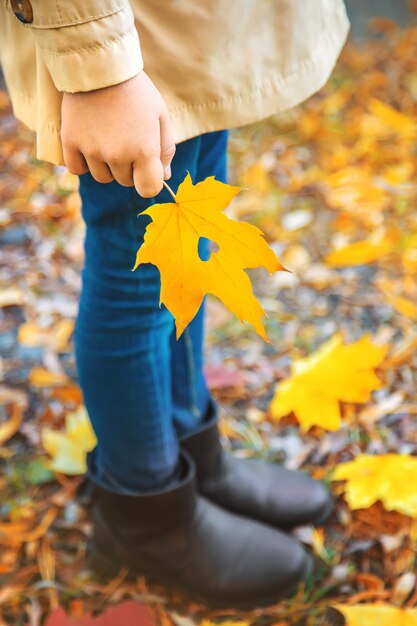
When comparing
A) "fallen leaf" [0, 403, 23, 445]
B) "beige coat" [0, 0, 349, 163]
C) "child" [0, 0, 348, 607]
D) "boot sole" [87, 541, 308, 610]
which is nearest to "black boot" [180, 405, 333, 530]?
"child" [0, 0, 348, 607]

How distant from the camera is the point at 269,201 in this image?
80.0 inches

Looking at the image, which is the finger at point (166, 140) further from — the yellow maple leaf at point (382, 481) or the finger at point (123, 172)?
the yellow maple leaf at point (382, 481)

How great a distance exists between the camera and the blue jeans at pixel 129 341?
791 millimetres

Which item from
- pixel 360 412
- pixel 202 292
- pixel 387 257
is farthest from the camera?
pixel 387 257

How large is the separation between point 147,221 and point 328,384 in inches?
28.0

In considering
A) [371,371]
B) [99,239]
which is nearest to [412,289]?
[371,371]

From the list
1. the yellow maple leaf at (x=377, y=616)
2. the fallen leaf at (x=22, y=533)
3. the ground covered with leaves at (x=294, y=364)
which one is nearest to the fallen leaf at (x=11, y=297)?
the ground covered with leaves at (x=294, y=364)

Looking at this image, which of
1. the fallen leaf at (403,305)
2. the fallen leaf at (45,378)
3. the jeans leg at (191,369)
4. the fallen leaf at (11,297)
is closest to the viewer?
the jeans leg at (191,369)

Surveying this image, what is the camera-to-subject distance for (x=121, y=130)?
64 cm

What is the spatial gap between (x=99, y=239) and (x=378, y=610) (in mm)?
689

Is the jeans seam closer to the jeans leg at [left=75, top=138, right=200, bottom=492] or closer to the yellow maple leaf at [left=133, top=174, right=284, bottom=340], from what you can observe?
the jeans leg at [left=75, top=138, right=200, bottom=492]

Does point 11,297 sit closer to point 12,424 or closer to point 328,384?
point 12,424

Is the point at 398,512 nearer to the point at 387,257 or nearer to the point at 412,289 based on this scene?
the point at 412,289

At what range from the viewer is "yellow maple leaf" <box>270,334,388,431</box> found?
1.35 metres
